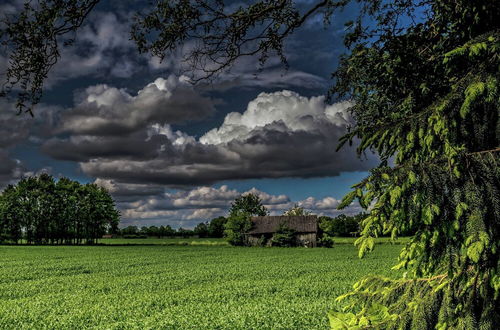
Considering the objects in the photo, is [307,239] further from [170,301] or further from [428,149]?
[428,149]

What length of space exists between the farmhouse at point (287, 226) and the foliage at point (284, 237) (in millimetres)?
683

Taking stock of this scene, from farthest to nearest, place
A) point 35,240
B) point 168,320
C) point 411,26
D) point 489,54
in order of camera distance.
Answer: point 35,240 → point 168,320 → point 411,26 → point 489,54

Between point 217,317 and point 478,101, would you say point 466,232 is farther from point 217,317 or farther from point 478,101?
point 217,317

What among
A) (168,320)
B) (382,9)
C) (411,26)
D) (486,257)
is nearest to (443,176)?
(486,257)

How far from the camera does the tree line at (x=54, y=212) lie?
327 ft

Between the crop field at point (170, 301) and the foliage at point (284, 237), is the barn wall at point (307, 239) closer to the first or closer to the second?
the foliage at point (284, 237)

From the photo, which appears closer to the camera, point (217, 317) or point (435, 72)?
point (435, 72)

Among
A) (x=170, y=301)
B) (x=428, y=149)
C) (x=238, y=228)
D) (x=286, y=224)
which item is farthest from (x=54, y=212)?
(x=428, y=149)

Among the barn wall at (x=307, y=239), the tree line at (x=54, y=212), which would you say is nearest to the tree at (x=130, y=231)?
the tree line at (x=54, y=212)

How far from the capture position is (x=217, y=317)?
13797mm

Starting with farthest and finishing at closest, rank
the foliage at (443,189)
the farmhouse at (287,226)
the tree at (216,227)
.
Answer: the tree at (216,227), the farmhouse at (287,226), the foliage at (443,189)

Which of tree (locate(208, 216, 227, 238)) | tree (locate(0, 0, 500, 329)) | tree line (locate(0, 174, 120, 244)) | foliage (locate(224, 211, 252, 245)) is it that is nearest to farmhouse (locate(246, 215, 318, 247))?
foliage (locate(224, 211, 252, 245))

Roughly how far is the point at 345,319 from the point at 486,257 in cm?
Answer: 123

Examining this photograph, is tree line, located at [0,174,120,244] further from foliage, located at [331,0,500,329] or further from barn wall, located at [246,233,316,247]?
foliage, located at [331,0,500,329]
